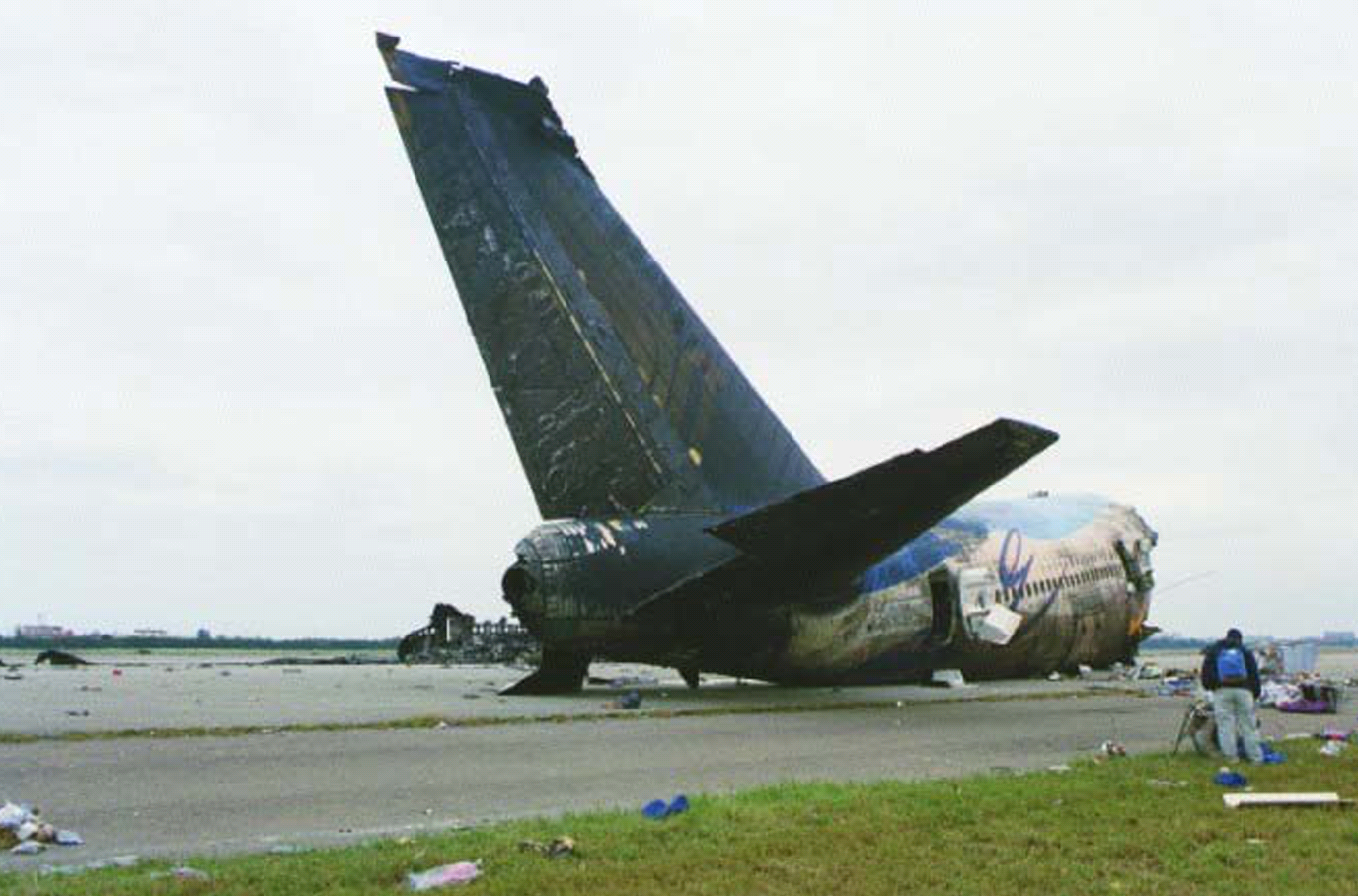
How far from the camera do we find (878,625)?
21641mm

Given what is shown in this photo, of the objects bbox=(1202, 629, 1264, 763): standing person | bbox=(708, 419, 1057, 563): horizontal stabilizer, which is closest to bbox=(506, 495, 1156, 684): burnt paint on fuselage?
bbox=(708, 419, 1057, 563): horizontal stabilizer

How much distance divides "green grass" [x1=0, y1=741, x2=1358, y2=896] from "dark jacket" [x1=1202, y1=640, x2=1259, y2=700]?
3.35m

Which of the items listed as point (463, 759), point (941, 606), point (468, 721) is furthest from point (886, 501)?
point (941, 606)

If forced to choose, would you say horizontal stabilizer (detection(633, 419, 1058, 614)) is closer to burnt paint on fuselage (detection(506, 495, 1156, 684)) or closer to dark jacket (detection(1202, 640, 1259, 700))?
burnt paint on fuselage (detection(506, 495, 1156, 684))

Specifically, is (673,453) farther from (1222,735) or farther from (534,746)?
(1222,735)

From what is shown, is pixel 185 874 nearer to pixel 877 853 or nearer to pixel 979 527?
pixel 877 853

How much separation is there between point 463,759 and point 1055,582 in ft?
62.1

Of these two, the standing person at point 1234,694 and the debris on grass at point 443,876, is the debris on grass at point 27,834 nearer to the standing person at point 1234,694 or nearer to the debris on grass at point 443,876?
the debris on grass at point 443,876

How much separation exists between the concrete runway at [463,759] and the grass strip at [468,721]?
8.8 inches

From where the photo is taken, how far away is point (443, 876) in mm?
6004

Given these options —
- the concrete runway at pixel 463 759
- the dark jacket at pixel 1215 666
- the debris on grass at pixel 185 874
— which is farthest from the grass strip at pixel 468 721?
the debris on grass at pixel 185 874

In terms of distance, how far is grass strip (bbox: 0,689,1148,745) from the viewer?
12843mm


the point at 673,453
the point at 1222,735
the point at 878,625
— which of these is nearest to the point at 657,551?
the point at 673,453

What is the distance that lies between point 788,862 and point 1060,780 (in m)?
3.96
